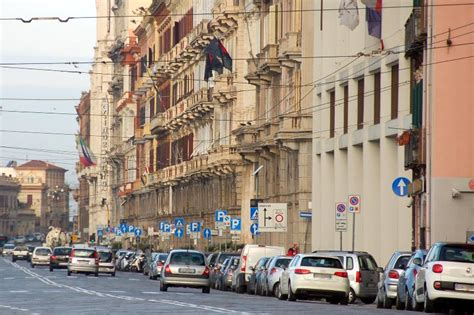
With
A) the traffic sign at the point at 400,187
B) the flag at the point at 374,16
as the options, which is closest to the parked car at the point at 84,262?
the flag at the point at 374,16

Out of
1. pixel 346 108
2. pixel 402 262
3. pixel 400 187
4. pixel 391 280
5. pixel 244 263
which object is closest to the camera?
pixel 391 280

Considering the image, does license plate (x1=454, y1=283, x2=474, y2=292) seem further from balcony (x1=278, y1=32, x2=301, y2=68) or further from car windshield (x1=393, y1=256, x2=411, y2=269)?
balcony (x1=278, y1=32, x2=301, y2=68)

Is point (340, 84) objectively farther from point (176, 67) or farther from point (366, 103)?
point (176, 67)

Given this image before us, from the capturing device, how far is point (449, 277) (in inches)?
1328

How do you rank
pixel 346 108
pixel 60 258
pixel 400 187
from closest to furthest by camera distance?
pixel 400 187
pixel 346 108
pixel 60 258

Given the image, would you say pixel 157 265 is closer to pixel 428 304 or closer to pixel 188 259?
pixel 188 259

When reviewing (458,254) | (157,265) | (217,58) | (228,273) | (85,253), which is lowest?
(228,273)

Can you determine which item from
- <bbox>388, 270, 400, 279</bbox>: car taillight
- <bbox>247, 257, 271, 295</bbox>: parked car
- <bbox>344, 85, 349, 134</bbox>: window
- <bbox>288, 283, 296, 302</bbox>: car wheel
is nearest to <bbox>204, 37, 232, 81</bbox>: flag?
<bbox>344, 85, 349, 134</bbox>: window

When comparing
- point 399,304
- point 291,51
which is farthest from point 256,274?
point 291,51

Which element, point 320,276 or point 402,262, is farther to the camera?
point 320,276

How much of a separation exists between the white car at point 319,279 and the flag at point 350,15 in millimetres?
19080

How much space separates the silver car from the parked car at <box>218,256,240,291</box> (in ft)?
16.6

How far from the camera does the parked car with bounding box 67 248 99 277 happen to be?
80688mm

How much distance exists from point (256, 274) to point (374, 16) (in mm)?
10336
